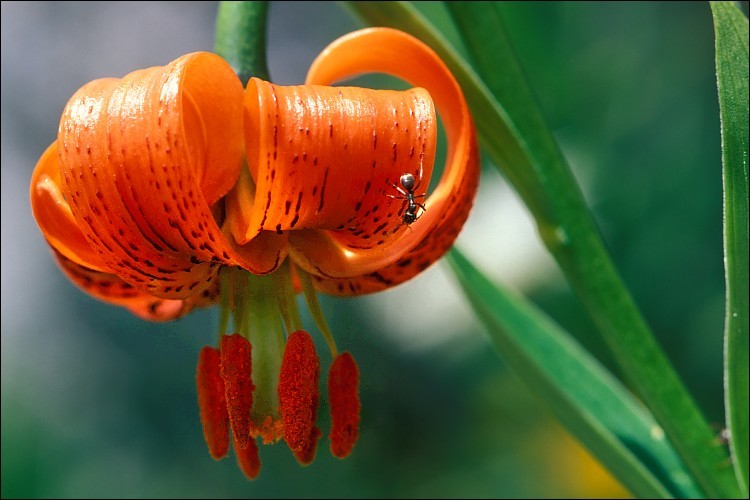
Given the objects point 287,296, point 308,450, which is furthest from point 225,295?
point 308,450

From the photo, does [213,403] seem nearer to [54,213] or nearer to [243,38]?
[54,213]

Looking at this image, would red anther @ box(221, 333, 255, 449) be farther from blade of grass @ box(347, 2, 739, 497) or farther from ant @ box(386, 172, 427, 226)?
blade of grass @ box(347, 2, 739, 497)

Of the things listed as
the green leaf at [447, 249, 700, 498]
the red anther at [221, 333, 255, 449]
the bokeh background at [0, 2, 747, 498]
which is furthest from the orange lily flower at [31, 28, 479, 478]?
the bokeh background at [0, 2, 747, 498]

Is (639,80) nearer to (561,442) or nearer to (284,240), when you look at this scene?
(561,442)

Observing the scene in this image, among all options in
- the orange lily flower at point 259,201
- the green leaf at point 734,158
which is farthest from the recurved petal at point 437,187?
the green leaf at point 734,158

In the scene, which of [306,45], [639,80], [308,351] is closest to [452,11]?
[308,351]
